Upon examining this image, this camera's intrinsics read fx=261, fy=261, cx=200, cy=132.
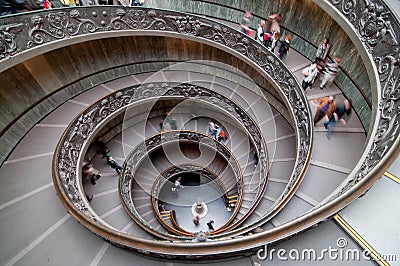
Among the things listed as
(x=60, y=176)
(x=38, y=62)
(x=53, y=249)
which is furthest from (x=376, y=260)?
(x=38, y=62)

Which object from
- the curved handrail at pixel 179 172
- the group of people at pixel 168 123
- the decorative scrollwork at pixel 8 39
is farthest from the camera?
the curved handrail at pixel 179 172

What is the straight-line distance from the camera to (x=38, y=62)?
27.0 ft

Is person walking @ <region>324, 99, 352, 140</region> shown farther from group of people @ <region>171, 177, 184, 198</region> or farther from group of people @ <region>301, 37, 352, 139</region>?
group of people @ <region>171, 177, 184, 198</region>

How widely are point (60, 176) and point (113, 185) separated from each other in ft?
11.1

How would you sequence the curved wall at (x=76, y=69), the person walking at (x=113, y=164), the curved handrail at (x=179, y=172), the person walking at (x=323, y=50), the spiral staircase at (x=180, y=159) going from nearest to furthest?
the spiral staircase at (x=180, y=159)
the person walking at (x=323, y=50)
the curved wall at (x=76, y=69)
the person walking at (x=113, y=164)
the curved handrail at (x=179, y=172)

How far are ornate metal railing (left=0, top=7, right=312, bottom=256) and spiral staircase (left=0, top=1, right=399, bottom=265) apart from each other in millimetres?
41

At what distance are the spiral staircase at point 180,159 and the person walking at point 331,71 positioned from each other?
14.7 inches

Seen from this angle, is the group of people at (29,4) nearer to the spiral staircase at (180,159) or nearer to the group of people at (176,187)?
the spiral staircase at (180,159)

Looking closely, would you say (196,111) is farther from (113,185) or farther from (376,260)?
(376,260)

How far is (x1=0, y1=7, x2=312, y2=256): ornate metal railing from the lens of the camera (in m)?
6.25

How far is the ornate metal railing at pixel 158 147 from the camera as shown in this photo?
9.20m

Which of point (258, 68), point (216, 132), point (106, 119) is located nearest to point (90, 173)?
point (106, 119)

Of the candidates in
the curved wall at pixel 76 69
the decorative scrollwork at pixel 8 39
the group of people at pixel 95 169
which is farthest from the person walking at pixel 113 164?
the decorative scrollwork at pixel 8 39

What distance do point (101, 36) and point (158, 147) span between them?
4.75 metres
